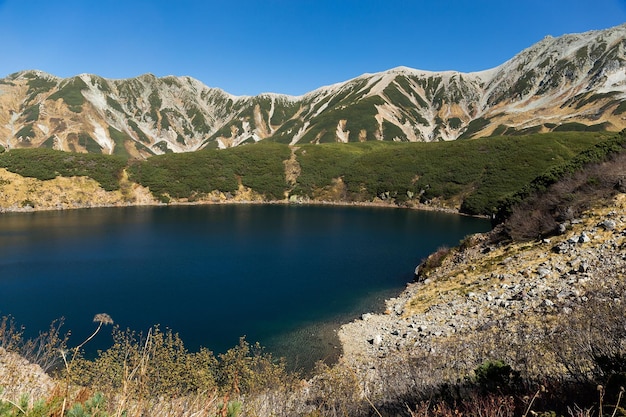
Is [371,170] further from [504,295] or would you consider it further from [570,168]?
[504,295]

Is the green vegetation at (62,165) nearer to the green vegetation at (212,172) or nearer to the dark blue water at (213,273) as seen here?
the green vegetation at (212,172)

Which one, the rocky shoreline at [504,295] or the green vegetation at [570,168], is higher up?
the green vegetation at [570,168]

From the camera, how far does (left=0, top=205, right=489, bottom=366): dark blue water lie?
85.0 feet

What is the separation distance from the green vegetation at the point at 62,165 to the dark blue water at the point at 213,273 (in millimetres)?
20894

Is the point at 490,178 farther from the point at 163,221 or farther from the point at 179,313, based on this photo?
the point at 179,313

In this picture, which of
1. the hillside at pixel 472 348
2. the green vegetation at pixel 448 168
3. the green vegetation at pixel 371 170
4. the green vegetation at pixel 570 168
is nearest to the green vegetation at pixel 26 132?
the green vegetation at pixel 371 170

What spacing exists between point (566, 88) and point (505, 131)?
185 ft

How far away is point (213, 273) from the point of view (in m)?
38.4

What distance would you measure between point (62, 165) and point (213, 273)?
266 feet

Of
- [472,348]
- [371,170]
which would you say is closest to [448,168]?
[371,170]

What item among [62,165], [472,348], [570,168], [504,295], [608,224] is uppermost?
[570,168]

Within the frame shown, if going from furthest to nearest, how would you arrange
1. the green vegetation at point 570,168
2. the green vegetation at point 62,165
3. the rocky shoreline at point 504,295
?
the green vegetation at point 62,165 < the green vegetation at point 570,168 < the rocky shoreline at point 504,295

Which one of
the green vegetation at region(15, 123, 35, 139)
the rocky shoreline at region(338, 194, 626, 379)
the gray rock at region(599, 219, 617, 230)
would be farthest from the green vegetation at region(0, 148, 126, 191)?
the green vegetation at region(15, 123, 35, 139)

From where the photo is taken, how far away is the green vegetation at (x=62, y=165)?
3479 inches
